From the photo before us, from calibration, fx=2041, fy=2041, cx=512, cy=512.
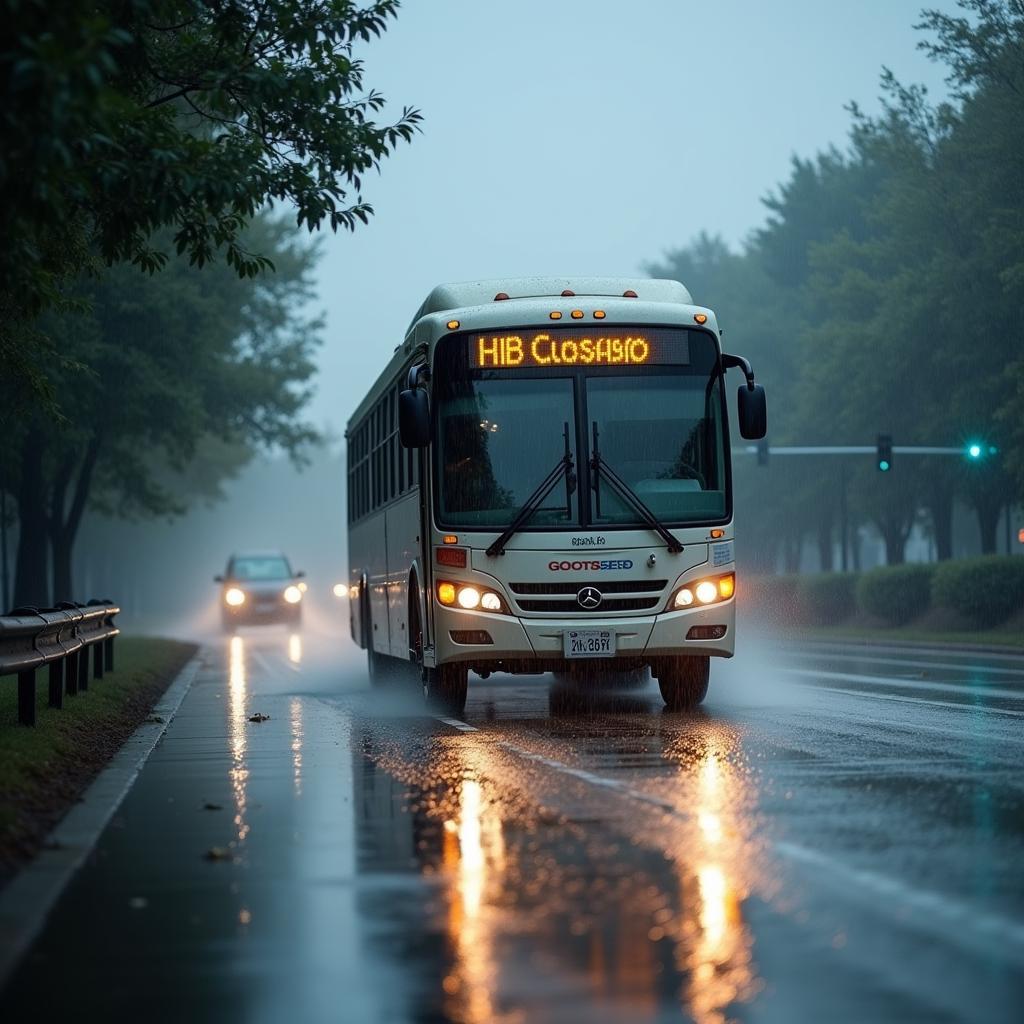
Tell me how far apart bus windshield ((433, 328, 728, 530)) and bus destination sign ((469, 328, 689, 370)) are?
17 millimetres

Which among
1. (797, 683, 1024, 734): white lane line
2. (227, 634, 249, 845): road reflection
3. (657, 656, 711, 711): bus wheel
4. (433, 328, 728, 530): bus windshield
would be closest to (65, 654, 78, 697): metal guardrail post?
(227, 634, 249, 845): road reflection

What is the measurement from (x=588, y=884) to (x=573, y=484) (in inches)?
360

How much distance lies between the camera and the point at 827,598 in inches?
2101

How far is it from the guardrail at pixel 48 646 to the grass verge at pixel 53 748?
175 mm

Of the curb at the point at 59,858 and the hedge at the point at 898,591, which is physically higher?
the hedge at the point at 898,591

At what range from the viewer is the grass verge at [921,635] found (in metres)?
36.2

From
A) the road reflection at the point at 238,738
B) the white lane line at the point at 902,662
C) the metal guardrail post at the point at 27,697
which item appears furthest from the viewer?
the white lane line at the point at 902,662

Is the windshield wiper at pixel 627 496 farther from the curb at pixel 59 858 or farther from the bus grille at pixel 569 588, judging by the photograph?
the curb at pixel 59 858

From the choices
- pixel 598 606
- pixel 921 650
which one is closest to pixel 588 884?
pixel 598 606

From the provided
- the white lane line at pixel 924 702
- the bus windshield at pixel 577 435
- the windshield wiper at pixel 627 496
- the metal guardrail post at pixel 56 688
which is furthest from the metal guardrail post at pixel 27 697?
the white lane line at pixel 924 702

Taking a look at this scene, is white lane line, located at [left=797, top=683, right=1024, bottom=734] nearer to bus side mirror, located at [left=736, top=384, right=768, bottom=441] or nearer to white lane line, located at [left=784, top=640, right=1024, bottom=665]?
bus side mirror, located at [left=736, top=384, right=768, bottom=441]

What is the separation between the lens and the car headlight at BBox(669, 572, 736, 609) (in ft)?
55.6

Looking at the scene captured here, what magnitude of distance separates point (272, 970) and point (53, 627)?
32.1 ft

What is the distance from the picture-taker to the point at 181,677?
1107 inches
